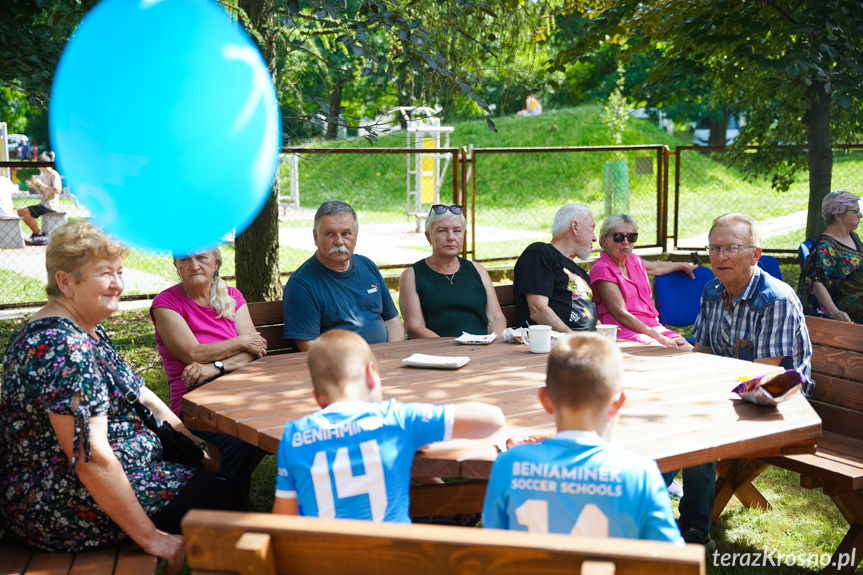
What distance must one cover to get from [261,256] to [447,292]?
268 centimetres

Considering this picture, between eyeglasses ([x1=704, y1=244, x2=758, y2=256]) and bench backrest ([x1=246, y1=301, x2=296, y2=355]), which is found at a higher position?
eyeglasses ([x1=704, y1=244, x2=758, y2=256])

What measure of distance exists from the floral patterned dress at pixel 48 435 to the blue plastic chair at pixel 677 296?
147 inches

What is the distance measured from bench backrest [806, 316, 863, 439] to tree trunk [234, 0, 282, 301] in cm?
430

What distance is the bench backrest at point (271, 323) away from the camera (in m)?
4.14

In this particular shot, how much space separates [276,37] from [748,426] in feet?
16.3

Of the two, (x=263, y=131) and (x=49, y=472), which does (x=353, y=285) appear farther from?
(x=49, y=472)

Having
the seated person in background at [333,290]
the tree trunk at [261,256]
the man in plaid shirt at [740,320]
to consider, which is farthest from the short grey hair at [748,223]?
the tree trunk at [261,256]

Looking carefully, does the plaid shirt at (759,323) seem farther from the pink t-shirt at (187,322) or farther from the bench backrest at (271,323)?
the pink t-shirt at (187,322)

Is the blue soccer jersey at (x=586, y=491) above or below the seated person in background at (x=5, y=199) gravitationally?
below

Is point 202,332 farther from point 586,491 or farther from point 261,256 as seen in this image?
point 261,256

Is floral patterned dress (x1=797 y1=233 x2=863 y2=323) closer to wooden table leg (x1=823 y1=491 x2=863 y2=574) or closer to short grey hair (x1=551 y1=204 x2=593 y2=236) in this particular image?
short grey hair (x1=551 y1=204 x2=593 y2=236)

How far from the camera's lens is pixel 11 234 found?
39.5 ft

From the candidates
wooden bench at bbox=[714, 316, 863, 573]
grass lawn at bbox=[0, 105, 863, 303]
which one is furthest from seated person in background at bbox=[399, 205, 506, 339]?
grass lawn at bbox=[0, 105, 863, 303]

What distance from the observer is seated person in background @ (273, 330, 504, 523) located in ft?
6.32
